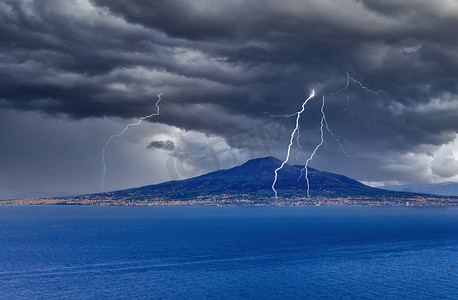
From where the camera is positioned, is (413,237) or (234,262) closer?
(234,262)

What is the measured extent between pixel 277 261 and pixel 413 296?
43375 millimetres

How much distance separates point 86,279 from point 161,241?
248 ft

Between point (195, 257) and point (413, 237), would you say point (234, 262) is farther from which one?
point (413, 237)

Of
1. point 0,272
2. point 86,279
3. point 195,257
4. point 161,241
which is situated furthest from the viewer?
point 161,241

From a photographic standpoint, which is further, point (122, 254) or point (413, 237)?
point (413, 237)

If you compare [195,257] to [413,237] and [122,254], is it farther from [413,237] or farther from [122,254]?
[413,237]

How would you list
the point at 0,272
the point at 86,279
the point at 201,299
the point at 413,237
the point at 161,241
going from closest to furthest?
1. the point at 201,299
2. the point at 86,279
3. the point at 0,272
4. the point at 161,241
5. the point at 413,237

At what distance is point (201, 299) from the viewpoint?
79.2m

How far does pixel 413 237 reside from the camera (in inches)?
7495

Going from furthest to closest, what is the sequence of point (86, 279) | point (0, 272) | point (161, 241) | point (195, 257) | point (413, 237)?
point (413, 237)
point (161, 241)
point (195, 257)
point (0, 272)
point (86, 279)

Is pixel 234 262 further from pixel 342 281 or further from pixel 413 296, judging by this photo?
pixel 413 296

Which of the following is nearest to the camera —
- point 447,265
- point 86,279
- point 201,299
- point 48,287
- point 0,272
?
point 201,299

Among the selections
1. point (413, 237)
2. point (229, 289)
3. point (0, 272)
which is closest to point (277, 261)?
point (229, 289)

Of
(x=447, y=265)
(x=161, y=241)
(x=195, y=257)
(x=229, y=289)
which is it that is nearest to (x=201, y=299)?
(x=229, y=289)
